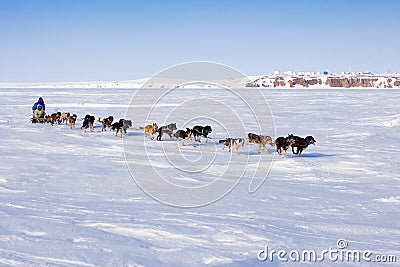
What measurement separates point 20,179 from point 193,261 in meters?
4.18

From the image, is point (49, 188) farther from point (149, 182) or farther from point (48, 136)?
point (48, 136)

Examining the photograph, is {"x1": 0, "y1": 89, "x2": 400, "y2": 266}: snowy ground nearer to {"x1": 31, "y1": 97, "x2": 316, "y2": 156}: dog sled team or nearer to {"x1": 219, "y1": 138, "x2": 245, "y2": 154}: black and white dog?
{"x1": 31, "y1": 97, "x2": 316, "y2": 156}: dog sled team

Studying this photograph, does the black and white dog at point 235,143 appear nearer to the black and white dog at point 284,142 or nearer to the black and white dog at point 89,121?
the black and white dog at point 284,142

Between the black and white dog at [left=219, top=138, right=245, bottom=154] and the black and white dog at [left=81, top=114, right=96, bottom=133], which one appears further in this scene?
the black and white dog at [left=81, top=114, right=96, bottom=133]

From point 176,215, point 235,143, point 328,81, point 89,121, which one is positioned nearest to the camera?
point 176,215

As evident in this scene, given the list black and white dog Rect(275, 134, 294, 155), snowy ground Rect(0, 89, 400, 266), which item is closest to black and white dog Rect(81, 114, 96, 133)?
snowy ground Rect(0, 89, 400, 266)

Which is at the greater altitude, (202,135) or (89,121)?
(89,121)

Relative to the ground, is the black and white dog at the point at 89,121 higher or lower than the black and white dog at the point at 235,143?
higher

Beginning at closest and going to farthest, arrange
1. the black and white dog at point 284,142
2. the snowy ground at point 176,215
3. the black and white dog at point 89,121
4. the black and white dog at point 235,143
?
the snowy ground at point 176,215 < the black and white dog at point 284,142 < the black and white dog at point 235,143 < the black and white dog at point 89,121

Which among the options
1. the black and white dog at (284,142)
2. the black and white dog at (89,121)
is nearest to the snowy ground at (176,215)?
the black and white dog at (284,142)

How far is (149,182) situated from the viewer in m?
7.03

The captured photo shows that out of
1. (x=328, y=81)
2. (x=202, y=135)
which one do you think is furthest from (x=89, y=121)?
(x=328, y=81)

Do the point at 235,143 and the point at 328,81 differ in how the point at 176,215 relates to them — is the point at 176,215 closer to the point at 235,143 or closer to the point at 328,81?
the point at 235,143

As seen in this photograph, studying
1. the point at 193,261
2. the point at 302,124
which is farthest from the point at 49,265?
Result: the point at 302,124
